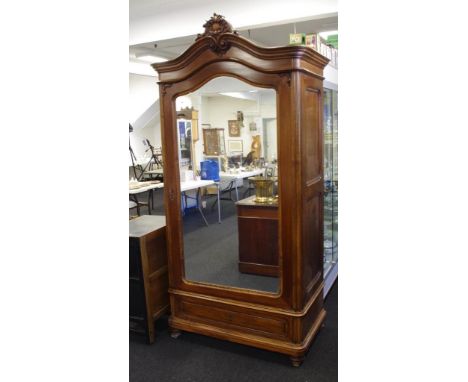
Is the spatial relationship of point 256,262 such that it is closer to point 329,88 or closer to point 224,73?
point 224,73

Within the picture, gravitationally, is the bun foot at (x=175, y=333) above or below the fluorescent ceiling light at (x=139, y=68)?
below

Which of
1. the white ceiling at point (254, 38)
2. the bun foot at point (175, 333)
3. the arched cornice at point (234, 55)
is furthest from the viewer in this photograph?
the white ceiling at point (254, 38)

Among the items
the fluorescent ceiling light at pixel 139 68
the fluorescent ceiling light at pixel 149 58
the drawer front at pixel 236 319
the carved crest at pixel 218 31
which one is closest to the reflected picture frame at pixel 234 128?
the carved crest at pixel 218 31

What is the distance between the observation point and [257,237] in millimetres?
2555

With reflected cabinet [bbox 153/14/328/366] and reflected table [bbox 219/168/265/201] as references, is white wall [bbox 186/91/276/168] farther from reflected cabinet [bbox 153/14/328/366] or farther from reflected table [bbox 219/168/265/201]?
reflected table [bbox 219/168/265/201]

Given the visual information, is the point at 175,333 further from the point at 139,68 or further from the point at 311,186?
the point at 139,68

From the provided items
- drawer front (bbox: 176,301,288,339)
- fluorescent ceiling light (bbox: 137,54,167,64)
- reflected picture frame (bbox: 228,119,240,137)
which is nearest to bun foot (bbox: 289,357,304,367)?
drawer front (bbox: 176,301,288,339)

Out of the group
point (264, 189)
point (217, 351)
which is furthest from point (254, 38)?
point (217, 351)

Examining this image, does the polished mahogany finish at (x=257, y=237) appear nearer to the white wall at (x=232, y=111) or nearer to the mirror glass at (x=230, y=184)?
the mirror glass at (x=230, y=184)

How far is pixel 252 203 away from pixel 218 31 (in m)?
1.06

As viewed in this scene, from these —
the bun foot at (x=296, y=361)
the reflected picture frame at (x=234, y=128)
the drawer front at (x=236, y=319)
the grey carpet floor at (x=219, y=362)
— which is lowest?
the grey carpet floor at (x=219, y=362)

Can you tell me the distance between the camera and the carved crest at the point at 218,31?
7.03 feet
